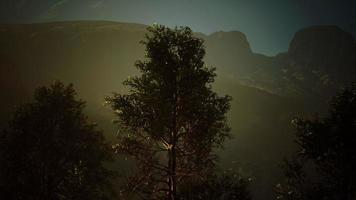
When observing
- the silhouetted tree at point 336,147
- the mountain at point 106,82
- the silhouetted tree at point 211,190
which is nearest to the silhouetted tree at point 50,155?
the silhouetted tree at point 211,190

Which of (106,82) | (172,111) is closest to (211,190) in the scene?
(172,111)

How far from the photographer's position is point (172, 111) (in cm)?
1587

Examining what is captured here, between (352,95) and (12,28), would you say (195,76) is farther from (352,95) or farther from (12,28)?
(12,28)

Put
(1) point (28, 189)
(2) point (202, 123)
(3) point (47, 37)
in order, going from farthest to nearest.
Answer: (3) point (47, 37) < (1) point (28, 189) < (2) point (202, 123)

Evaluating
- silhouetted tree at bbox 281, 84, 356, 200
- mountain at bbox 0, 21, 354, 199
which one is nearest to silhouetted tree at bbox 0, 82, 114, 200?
silhouetted tree at bbox 281, 84, 356, 200

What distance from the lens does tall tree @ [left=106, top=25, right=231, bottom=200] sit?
15562 millimetres

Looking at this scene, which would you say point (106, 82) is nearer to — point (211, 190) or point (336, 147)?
point (336, 147)

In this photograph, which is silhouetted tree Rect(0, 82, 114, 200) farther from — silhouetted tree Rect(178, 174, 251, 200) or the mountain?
the mountain

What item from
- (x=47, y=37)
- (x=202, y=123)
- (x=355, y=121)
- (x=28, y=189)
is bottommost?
(x=28, y=189)

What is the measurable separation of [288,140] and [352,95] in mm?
85287

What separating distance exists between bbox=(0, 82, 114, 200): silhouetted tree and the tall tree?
15.3ft

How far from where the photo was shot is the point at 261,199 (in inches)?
2968

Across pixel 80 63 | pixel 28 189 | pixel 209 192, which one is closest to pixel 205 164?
pixel 209 192

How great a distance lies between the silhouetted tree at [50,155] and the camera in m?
18.6
